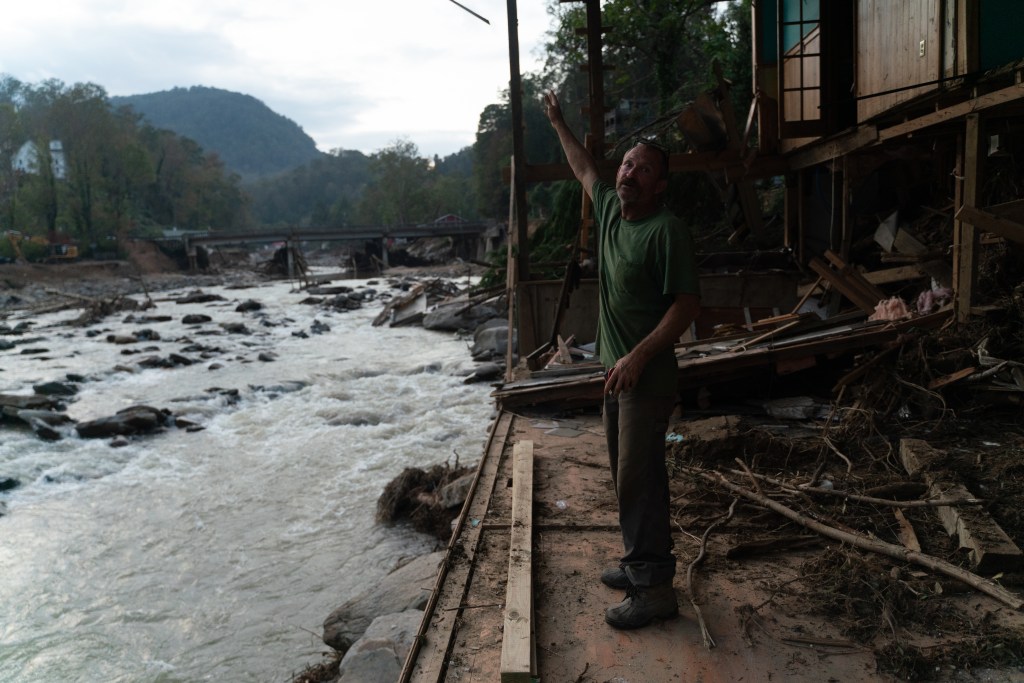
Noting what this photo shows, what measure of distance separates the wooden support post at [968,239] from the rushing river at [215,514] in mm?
5075

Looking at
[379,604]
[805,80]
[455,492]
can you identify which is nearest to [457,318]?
[805,80]

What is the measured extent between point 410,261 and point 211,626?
53.4 meters

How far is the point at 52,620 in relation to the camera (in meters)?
6.30

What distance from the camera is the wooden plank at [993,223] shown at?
5.18 meters

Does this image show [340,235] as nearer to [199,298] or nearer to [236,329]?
[199,298]

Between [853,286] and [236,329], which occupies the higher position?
[853,286]

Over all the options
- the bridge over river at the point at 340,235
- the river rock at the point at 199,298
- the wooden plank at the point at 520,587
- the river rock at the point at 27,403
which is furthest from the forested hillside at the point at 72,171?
the wooden plank at the point at 520,587

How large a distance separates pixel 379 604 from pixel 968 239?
534 centimetres

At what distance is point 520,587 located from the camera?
3107 millimetres

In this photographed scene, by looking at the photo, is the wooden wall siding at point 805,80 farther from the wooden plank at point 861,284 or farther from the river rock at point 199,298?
the river rock at point 199,298

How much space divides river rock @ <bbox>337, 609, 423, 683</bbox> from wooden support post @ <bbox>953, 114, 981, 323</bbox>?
4827mm

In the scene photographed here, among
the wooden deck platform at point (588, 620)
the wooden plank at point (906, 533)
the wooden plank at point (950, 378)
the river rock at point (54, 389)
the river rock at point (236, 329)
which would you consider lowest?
the river rock at point (54, 389)

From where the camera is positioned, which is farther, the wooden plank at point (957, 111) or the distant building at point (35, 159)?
the distant building at point (35, 159)

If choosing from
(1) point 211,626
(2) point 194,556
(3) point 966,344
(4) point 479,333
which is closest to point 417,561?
(1) point 211,626
